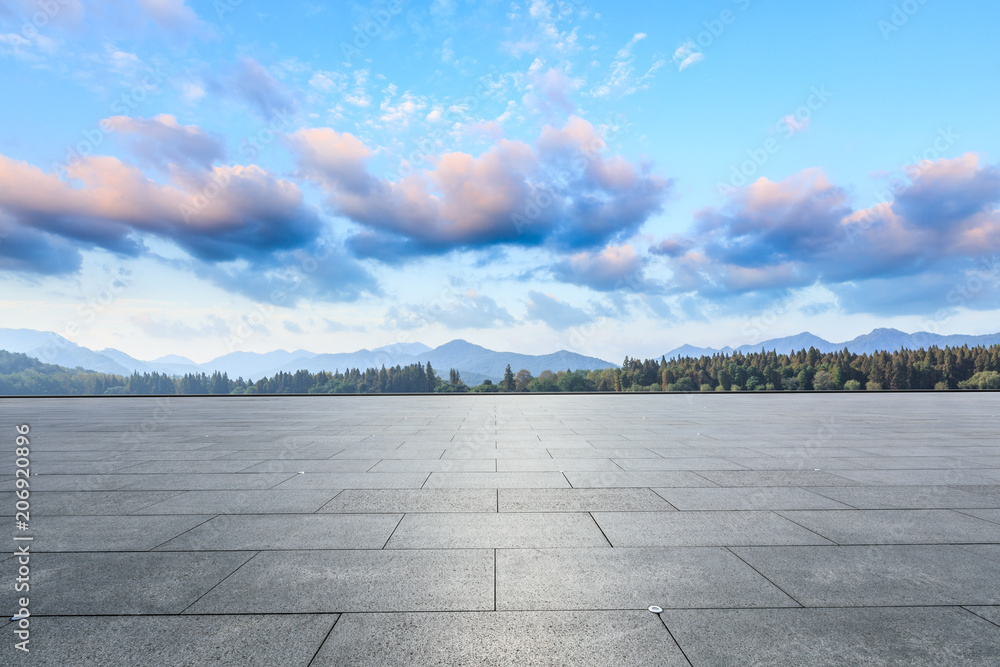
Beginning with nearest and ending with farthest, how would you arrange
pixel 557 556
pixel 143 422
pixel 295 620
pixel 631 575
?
pixel 295 620
pixel 631 575
pixel 557 556
pixel 143 422

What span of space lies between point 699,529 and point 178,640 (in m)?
5.41

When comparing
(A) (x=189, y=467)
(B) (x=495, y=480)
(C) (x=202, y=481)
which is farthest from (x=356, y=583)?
(A) (x=189, y=467)

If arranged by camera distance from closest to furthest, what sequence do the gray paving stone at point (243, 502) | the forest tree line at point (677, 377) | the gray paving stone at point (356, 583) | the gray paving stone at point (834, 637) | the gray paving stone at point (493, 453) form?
the gray paving stone at point (834, 637)
the gray paving stone at point (356, 583)
the gray paving stone at point (243, 502)
the gray paving stone at point (493, 453)
the forest tree line at point (677, 377)

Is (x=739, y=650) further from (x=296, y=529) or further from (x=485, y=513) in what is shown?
(x=296, y=529)

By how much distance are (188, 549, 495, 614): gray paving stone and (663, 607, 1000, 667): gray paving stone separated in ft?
5.62

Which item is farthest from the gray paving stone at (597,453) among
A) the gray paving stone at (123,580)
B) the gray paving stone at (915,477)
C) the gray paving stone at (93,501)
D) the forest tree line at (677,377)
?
the forest tree line at (677,377)

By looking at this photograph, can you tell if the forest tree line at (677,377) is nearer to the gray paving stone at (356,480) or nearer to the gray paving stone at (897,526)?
the gray paving stone at (356,480)

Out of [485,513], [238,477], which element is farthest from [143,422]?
[485,513]

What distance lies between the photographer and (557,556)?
199 inches

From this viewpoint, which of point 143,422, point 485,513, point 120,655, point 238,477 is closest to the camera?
point 120,655

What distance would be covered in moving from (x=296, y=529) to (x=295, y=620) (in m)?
2.38

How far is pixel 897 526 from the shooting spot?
5996 mm

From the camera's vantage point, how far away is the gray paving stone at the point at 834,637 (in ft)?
10.7

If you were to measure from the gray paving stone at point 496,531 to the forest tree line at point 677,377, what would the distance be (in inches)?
4704
